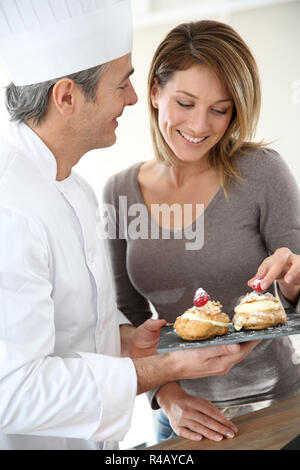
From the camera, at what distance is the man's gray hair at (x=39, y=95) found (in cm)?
128

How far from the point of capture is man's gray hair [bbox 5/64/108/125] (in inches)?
50.3

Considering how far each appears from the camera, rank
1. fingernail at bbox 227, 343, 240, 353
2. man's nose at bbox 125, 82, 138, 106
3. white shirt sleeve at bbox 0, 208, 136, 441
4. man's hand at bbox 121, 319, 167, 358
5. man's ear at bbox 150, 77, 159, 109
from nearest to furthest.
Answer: white shirt sleeve at bbox 0, 208, 136, 441
fingernail at bbox 227, 343, 240, 353
man's nose at bbox 125, 82, 138, 106
man's hand at bbox 121, 319, 167, 358
man's ear at bbox 150, 77, 159, 109

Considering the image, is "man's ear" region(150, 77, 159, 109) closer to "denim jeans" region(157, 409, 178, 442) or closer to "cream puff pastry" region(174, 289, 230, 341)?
"cream puff pastry" region(174, 289, 230, 341)

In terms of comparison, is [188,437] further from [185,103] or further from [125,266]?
[185,103]

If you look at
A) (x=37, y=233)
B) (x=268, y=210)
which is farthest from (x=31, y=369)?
(x=268, y=210)

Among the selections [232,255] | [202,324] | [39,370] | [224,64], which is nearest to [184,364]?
[202,324]

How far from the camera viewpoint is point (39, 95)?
1.28m

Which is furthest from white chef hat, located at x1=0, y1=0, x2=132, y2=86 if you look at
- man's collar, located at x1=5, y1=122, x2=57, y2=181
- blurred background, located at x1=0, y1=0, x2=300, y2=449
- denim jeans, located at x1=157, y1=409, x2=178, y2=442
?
blurred background, located at x1=0, y1=0, x2=300, y2=449

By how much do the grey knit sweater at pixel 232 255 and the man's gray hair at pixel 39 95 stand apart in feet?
1.72

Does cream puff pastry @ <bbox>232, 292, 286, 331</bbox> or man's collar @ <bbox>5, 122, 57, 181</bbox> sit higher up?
man's collar @ <bbox>5, 122, 57, 181</bbox>

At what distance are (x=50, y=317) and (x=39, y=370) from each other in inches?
4.3

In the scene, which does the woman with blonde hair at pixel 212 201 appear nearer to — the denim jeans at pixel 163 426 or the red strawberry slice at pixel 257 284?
the denim jeans at pixel 163 426

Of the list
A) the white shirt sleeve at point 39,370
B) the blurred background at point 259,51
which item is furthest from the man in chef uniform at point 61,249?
the blurred background at point 259,51

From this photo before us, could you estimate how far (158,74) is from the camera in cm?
170
